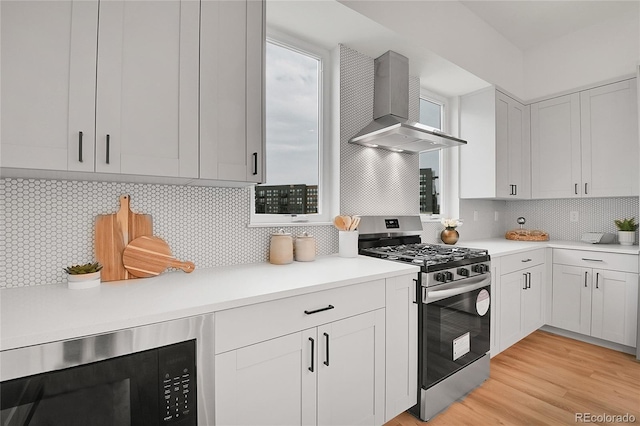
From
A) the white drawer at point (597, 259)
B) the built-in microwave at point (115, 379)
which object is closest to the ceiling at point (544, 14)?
the white drawer at point (597, 259)

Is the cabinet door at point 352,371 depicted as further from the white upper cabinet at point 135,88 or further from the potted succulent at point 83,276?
the potted succulent at point 83,276

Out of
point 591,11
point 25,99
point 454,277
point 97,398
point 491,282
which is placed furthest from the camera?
point 591,11

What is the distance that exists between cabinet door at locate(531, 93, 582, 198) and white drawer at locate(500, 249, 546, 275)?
0.76m

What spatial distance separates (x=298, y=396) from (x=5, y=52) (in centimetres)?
164

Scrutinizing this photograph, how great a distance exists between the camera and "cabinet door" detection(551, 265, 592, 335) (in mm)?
2842

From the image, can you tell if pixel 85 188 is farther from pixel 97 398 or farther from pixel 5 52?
pixel 97 398

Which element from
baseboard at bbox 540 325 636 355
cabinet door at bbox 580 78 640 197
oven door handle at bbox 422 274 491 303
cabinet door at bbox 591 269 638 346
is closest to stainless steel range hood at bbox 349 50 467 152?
oven door handle at bbox 422 274 491 303

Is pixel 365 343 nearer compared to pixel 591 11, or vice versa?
pixel 365 343

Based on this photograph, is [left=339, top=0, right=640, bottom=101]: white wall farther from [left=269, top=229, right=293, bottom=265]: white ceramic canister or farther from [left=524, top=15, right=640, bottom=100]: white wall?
[left=269, top=229, right=293, bottom=265]: white ceramic canister

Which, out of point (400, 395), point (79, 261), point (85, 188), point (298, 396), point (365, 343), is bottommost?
point (400, 395)

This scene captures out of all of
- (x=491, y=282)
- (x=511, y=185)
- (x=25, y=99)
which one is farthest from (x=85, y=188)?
(x=511, y=185)

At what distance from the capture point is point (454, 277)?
1959 millimetres

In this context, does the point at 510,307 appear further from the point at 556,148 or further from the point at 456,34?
the point at 456,34

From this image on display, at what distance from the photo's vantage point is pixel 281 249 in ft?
6.07
